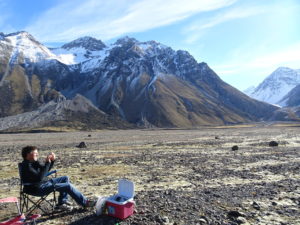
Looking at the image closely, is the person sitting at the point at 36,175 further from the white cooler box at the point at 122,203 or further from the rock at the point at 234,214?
the rock at the point at 234,214

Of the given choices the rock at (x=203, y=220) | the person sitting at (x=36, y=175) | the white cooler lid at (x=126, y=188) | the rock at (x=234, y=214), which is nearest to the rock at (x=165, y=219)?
the rock at (x=203, y=220)

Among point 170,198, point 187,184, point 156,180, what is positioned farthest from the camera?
point 156,180

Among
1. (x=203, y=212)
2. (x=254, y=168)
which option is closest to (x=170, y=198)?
(x=203, y=212)

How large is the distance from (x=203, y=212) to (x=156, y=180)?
786cm

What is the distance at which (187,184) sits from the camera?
59.4ft

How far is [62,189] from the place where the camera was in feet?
38.1

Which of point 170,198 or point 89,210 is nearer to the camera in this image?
point 89,210

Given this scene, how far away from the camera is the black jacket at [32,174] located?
1095 centimetres

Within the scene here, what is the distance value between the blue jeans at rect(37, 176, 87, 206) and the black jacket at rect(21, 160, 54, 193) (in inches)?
11.2

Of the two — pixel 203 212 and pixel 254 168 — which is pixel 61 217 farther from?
pixel 254 168

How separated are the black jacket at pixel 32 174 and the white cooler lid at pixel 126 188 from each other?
286 cm

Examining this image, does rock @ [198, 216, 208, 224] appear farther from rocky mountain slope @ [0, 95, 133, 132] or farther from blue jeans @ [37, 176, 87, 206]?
rocky mountain slope @ [0, 95, 133, 132]

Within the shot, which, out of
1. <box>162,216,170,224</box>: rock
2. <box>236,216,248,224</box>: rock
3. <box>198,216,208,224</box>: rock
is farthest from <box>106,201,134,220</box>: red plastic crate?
<box>236,216,248,224</box>: rock

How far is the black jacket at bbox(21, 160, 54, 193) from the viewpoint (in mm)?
10945
